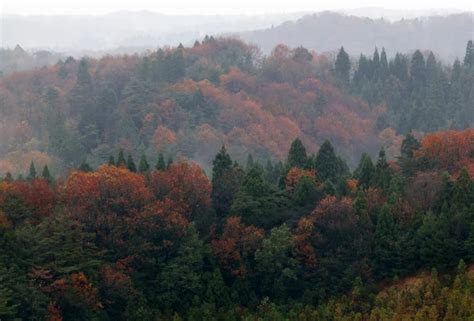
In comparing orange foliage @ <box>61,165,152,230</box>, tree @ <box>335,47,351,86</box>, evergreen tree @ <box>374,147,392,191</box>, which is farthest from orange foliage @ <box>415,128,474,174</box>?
tree @ <box>335,47,351,86</box>

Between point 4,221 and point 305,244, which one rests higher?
point 4,221

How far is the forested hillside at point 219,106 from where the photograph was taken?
67062 mm

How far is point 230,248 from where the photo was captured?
102ft

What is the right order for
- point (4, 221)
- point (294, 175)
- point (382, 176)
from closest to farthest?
point (4, 221) < point (382, 176) < point (294, 175)

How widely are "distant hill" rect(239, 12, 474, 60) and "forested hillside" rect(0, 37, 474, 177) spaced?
87.0 meters

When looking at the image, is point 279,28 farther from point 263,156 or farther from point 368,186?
point 368,186

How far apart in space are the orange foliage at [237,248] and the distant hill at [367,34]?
141573mm

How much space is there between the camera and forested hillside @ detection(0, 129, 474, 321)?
2706cm

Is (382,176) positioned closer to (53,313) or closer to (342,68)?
(53,313)

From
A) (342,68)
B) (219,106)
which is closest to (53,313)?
(219,106)

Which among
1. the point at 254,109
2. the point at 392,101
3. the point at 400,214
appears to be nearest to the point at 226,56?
the point at 254,109

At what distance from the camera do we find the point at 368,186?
35.8 meters

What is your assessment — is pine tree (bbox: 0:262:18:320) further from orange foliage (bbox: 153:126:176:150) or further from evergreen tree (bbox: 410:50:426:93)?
evergreen tree (bbox: 410:50:426:93)

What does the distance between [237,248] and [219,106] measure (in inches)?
1757
